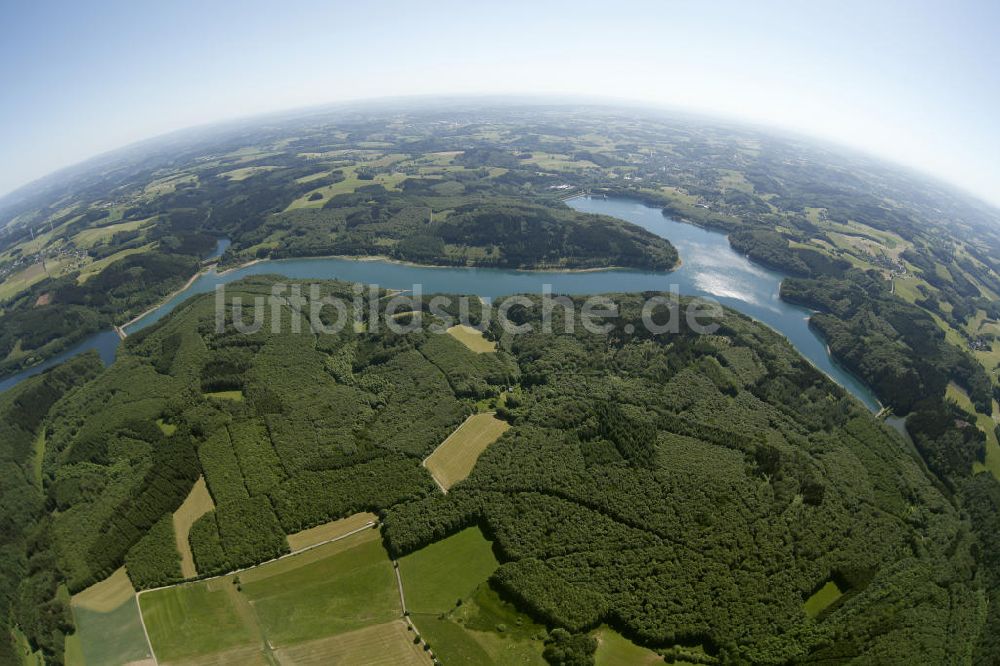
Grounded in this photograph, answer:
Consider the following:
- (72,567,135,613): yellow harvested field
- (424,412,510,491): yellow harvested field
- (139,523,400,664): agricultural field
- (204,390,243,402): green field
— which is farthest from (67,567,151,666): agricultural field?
(424,412,510,491): yellow harvested field

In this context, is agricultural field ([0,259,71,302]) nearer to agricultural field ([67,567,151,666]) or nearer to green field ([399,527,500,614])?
agricultural field ([67,567,151,666])

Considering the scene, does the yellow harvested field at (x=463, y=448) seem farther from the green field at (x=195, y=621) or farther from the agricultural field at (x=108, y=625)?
the agricultural field at (x=108, y=625)

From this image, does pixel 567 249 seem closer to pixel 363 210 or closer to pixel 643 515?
pixel 363 210

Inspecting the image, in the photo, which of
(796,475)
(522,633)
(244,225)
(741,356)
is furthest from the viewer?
(244,225)

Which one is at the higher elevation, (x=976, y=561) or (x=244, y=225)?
(x=244, y=225)

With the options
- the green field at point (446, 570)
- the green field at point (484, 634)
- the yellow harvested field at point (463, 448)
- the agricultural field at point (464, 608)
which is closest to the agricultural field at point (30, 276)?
the yellow harvested field at point (463, 448)

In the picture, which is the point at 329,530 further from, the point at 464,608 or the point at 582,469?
the point at 582,469

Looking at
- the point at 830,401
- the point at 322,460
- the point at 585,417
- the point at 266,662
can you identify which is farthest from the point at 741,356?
the point at 266,662

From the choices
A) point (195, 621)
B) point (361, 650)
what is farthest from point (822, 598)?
point (195, 621)
